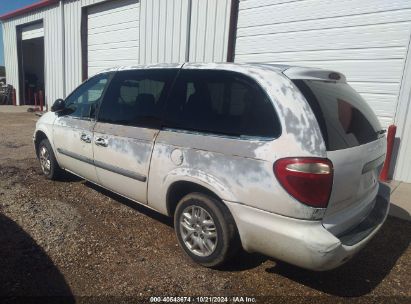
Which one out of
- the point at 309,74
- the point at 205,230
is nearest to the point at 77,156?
the point at 205,230

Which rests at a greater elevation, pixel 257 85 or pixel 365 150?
pixel 257 85

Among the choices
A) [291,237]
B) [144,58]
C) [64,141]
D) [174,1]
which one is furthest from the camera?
[144,58]

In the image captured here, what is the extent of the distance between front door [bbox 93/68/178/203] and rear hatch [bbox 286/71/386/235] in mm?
1445

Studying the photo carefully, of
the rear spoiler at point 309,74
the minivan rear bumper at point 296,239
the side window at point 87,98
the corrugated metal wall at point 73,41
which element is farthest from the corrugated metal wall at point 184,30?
the minivan rear bumper at point 296,239

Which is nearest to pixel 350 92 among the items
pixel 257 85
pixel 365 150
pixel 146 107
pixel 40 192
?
pixel 365 150

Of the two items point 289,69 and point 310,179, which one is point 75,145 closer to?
point 289,69

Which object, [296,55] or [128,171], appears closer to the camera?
[128,171]

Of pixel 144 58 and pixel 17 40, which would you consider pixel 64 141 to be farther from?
pixel 17 40

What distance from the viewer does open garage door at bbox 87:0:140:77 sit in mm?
10700

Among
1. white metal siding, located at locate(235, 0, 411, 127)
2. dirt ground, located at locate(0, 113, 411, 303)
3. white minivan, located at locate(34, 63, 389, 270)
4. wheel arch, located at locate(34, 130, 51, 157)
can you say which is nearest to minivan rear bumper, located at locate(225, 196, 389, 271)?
white minivan, located at locate(34, 63, 389, 270)

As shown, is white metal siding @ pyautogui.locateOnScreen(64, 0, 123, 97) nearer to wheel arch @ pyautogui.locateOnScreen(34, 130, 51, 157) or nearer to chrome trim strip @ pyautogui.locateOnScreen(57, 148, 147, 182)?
wheel arch @ pyautogui.locateOnScreen(34, 130, 51, 157)

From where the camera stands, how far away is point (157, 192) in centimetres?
336

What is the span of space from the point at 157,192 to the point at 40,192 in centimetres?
233

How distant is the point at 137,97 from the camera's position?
3699mm
